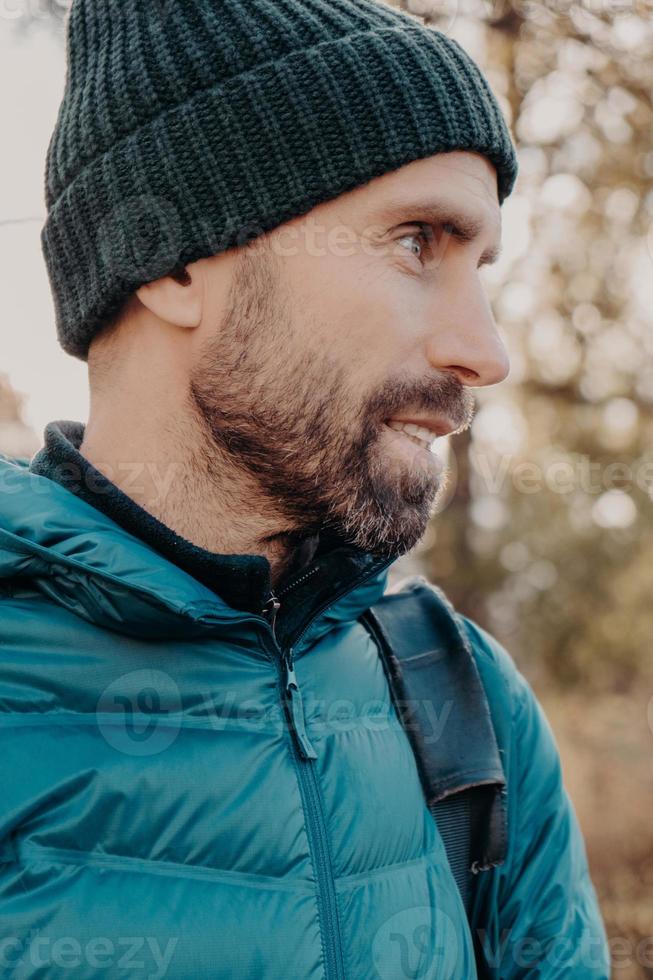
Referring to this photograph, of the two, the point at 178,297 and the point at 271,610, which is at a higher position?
the point at 178,297

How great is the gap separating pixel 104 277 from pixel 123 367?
0.66ft

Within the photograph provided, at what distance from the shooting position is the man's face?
1.91 meters

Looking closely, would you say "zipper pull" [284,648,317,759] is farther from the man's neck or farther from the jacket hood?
the man's neck

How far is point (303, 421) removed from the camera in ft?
6.28

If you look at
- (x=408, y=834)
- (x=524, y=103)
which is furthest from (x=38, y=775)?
(x=524, y=103)

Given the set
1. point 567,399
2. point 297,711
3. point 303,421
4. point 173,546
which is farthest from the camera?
point 567,399

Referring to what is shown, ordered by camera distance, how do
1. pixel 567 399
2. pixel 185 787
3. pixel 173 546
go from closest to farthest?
pixel 185 787 < pixel 173 546 < pixel 567 399

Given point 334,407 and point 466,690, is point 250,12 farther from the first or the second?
point 466,690

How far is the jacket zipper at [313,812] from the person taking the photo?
1.56 meters

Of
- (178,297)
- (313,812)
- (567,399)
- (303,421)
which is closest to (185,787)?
(313,812)

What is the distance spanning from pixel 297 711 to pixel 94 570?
0.45 m

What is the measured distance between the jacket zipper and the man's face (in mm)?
292

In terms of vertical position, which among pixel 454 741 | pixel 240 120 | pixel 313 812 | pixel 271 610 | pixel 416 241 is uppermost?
pixel 240 120

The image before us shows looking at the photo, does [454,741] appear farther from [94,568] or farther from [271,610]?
[94,568]
